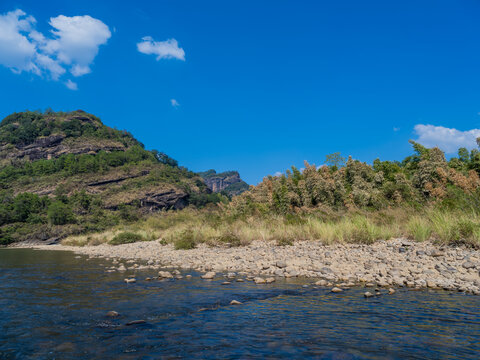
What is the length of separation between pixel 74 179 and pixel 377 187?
82.8 meters

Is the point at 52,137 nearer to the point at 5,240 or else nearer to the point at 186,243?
the point at 5,240

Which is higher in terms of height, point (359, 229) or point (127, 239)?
point (359, 229)

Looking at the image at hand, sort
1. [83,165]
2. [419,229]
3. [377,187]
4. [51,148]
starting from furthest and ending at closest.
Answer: [51,148] < [83,165] < [377,187] < [419,229]

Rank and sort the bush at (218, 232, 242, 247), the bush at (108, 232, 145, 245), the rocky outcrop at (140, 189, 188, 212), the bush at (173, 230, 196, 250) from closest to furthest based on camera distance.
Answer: the bush at (218, 232, 242, 247), the bush at (173, 230, 196, 250), the bush at (108, 232, 145, 245), the rocky outcrop at (140, 189, 188, 212)

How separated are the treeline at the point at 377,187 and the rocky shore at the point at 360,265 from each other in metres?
3.57

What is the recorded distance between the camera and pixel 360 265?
Result: 7.99 metres

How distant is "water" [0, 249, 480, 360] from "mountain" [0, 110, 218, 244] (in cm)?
4827

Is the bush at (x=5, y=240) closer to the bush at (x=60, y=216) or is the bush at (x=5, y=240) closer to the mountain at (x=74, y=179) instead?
the mountain at (x=74, y=179)

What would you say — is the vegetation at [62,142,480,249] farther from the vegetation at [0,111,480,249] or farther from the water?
the water

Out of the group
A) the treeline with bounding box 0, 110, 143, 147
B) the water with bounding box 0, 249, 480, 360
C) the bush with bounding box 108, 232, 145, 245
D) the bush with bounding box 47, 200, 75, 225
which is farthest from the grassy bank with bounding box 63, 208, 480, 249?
the treeline with bounding box 0, 110, 143, 147

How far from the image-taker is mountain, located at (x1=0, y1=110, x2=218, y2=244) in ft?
184

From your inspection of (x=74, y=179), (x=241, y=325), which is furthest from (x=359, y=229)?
(x=74, y=179)

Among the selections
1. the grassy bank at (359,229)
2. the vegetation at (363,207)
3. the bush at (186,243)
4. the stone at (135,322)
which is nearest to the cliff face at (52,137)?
the vegetation at (363,207)

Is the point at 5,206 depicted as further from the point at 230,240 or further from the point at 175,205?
the point at 230,240
